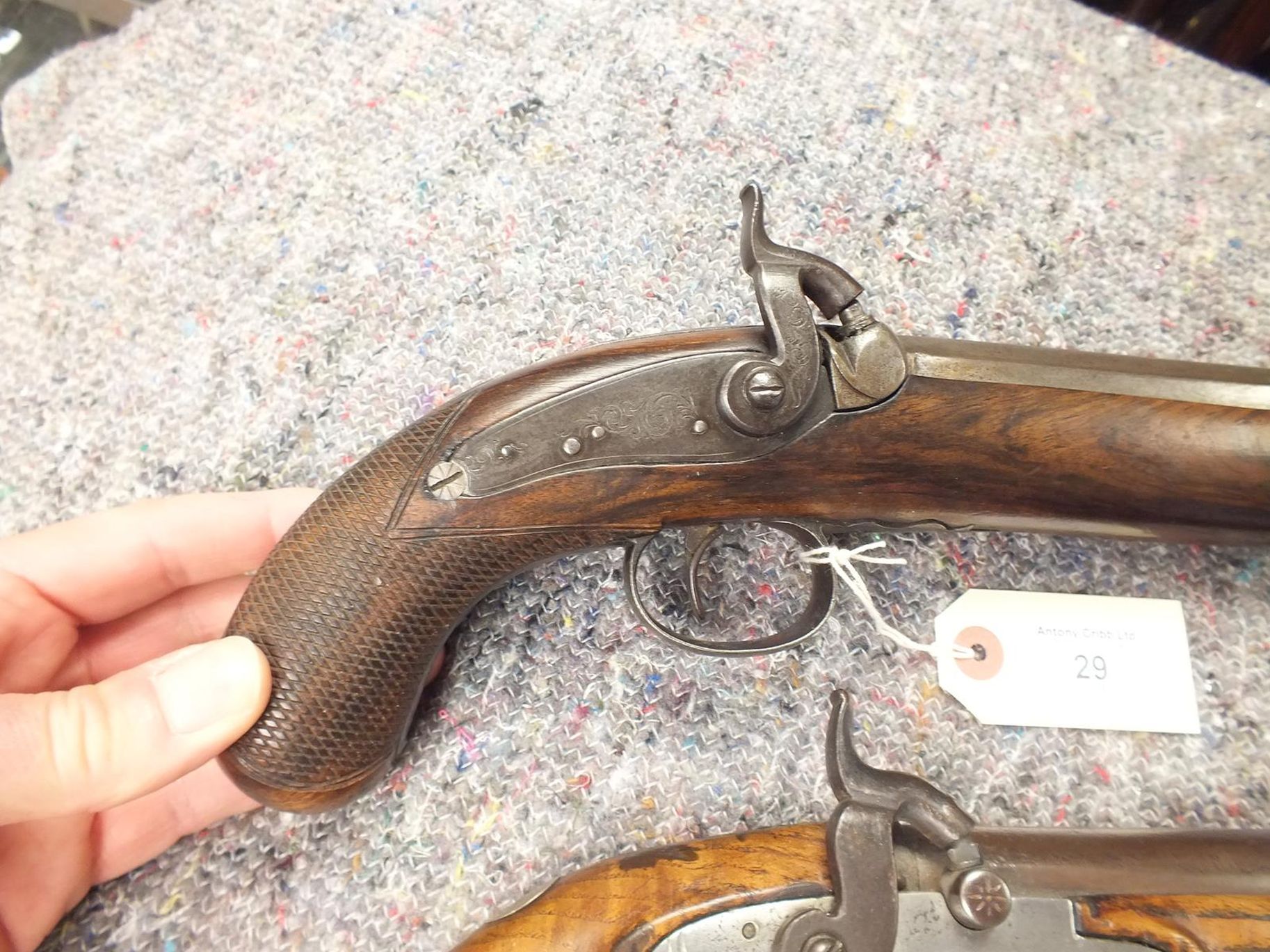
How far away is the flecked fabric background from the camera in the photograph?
5.87ft

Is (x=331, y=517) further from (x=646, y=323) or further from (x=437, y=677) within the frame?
(x=646, y=323)

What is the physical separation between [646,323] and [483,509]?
2.85 ft

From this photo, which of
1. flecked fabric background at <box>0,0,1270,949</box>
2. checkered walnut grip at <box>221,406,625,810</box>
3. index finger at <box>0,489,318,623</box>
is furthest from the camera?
flecked fabric background at <box>0,0,1270,949</box>

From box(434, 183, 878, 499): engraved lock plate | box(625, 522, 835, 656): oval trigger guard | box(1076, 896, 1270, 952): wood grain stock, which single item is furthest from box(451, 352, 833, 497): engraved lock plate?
box(1076, 896, 1270, 952): wood grain stock

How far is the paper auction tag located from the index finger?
150cm

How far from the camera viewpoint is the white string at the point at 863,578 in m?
1.64

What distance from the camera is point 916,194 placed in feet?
7.20

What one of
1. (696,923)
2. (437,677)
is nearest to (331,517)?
(437,677)

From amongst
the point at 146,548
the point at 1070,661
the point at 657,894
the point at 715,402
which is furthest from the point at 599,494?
the point at 1070,661

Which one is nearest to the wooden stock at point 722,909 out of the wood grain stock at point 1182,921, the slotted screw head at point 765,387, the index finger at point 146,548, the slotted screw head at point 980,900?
the wood grain stock at point 1182,921

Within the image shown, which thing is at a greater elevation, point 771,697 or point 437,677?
point 437,677

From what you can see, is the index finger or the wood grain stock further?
the index finger

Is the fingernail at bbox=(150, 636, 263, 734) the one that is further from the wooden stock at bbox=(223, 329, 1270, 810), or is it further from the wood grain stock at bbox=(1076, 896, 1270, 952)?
the wood grain stock at bbox=(1076, 896, 1270, 952)

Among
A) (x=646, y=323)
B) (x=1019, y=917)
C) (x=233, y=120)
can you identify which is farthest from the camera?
(x=233, y=120)
